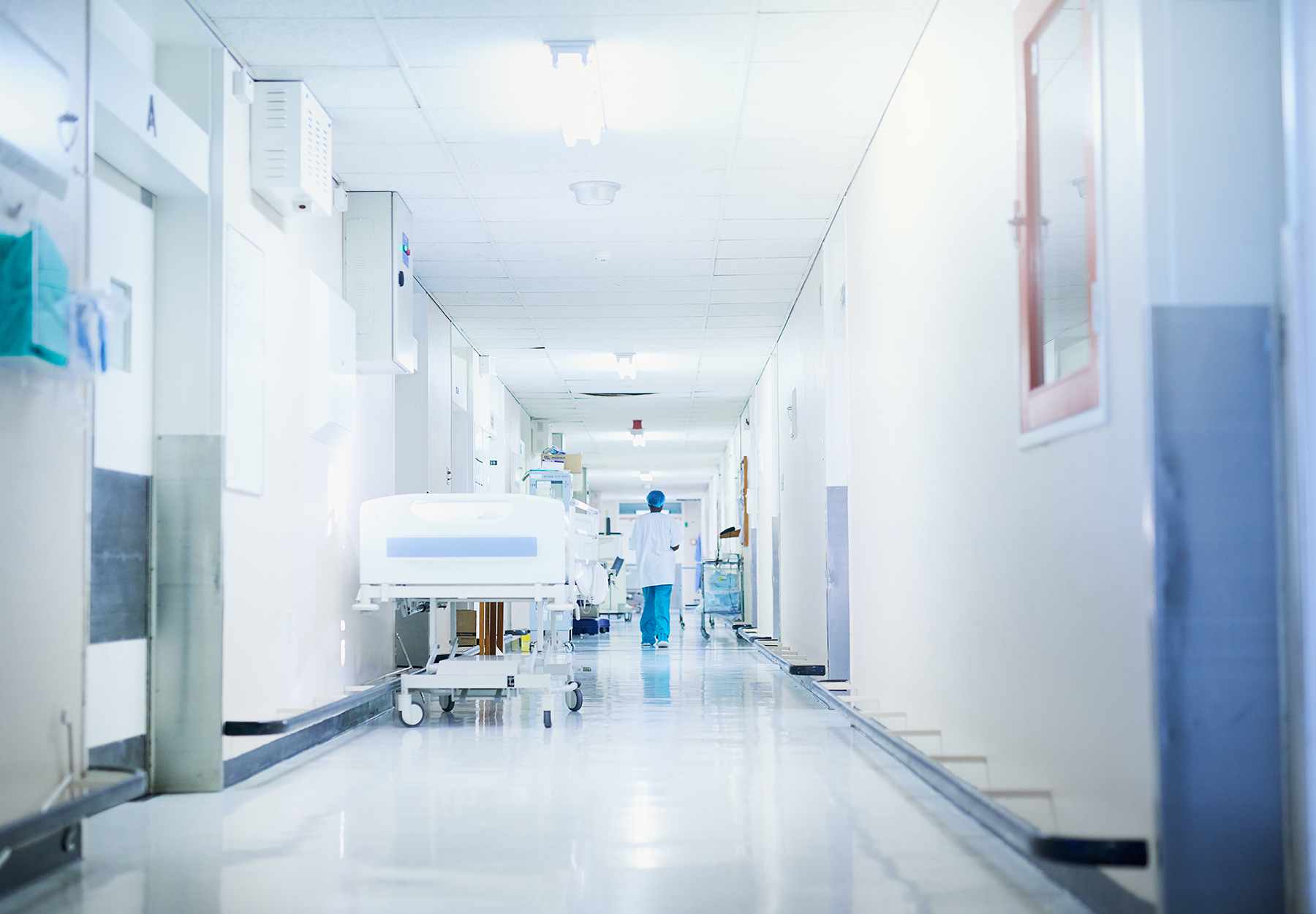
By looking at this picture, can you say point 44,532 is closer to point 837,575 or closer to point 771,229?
point 771,229

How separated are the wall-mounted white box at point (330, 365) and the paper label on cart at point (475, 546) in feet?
2.15

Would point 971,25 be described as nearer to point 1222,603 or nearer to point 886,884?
point 1222,603

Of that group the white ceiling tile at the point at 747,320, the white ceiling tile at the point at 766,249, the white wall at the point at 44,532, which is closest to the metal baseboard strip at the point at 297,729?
the white wall at the point at 44,532

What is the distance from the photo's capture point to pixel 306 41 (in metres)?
4.37


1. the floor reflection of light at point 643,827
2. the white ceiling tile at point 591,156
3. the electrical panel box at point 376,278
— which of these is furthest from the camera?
the electrical panel box at point 376,278

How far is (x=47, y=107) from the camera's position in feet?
9.03

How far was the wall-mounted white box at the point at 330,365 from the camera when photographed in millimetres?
5367

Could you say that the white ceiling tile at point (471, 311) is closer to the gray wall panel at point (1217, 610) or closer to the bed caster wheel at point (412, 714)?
the bed caster wheel at point (412, 714)

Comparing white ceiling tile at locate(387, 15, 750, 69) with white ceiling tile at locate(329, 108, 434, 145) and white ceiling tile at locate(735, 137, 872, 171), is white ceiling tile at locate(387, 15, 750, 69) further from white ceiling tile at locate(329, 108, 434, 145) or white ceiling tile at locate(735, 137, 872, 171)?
white ceiling tile at locate(735, 137, 872, 171)

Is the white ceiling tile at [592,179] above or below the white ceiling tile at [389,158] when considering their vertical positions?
below

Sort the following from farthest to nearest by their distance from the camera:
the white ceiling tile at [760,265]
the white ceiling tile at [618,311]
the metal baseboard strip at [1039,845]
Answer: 1. the white ceiling tile at [618,311]
2. the white ceiling tile at [760,265]
3. the metal baseboard strip at [1039,845]

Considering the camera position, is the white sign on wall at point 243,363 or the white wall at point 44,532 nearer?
the white wall at point 44,532

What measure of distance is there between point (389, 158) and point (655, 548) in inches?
277

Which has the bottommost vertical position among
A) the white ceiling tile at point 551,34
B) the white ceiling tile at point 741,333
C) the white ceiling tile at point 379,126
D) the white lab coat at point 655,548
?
the white lab coat at point 655,548
